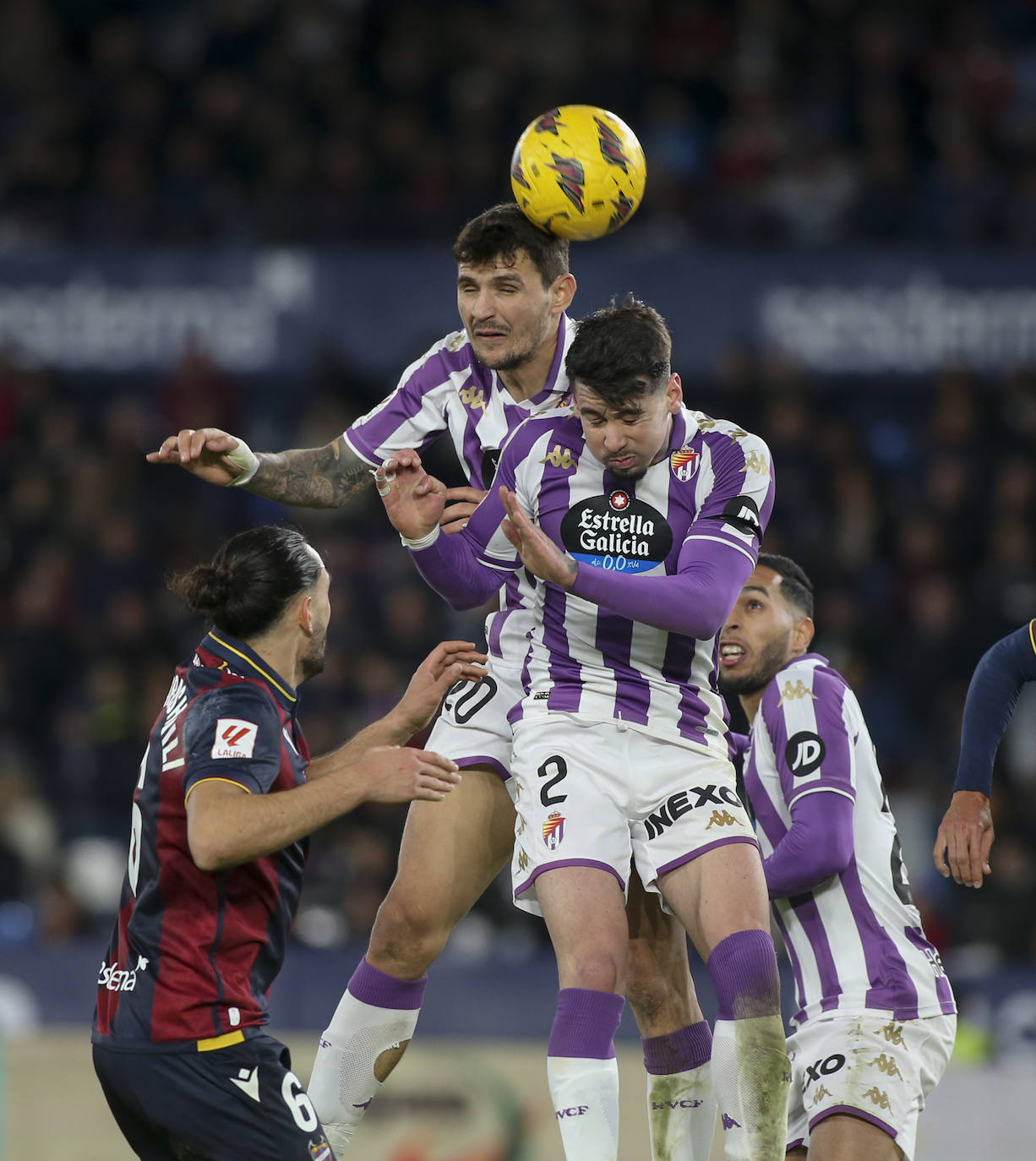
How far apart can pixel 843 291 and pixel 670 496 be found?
830 centimetres

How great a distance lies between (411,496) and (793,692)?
1225mm

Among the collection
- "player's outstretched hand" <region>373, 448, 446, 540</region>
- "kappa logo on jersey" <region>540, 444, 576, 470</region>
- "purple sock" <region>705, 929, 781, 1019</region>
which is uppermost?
"kappa logo on jersey" <region>540, 444, 576, 470</region>

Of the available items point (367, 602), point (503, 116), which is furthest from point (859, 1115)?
point (503, 116)

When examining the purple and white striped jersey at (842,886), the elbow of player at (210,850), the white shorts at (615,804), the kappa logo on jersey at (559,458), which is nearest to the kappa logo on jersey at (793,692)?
the purple and white striped jersey at (842,886)

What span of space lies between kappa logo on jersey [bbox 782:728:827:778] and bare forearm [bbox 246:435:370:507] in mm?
1561

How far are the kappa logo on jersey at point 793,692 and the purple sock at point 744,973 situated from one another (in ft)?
2.82

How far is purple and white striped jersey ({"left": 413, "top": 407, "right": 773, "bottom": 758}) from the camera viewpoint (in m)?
4.49

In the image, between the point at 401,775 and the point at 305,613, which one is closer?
the point at 401,775

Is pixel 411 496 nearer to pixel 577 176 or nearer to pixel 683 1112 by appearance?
pixel 577 176

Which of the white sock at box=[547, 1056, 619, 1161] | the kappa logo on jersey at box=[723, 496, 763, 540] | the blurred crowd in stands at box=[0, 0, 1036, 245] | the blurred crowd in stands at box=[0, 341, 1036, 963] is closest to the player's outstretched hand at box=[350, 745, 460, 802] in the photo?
→ the white sock at box=[547, 1056, 619, 1161]

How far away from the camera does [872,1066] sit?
4660mm

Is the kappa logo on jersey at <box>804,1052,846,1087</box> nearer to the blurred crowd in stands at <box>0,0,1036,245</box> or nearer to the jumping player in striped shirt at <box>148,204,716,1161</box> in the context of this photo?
the jumping player in striped shirt at <box>148,204,716,1161</box>

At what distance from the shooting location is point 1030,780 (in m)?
9.66

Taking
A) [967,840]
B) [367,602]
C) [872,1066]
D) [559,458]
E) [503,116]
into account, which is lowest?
[872,1066]
